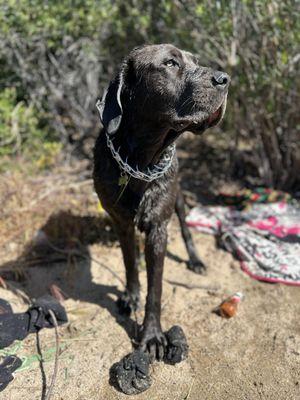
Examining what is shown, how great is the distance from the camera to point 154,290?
2.77 metres

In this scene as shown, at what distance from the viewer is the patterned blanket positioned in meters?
3.59

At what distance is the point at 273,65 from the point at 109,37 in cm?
237

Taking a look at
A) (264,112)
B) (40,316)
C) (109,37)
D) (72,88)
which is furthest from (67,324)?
(109,37)

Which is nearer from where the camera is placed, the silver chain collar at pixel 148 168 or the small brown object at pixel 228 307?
the silver chain collar at pixel 148 168

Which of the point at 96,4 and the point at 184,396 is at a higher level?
the point at 96,4

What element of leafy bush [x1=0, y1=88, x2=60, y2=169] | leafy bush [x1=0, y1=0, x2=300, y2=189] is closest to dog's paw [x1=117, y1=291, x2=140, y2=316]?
leafy bush [x1=0, y1=0, x2=300, y2=189]

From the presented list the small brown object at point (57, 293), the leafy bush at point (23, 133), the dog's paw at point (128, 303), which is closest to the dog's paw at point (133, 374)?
the dog's paw at point (128, 303)

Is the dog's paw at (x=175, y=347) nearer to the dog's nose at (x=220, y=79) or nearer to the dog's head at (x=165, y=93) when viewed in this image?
the dog's head at (x=165, y=93)

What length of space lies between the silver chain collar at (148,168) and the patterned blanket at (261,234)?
151 centimetres

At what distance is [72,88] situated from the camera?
18.5ft

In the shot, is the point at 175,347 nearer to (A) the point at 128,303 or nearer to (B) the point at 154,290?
(B) the point at 154,290

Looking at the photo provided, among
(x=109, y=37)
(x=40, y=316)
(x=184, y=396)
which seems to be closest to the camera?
(x=184, y=396)

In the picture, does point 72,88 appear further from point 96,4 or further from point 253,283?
point 253,283

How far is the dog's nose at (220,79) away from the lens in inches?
89.5
